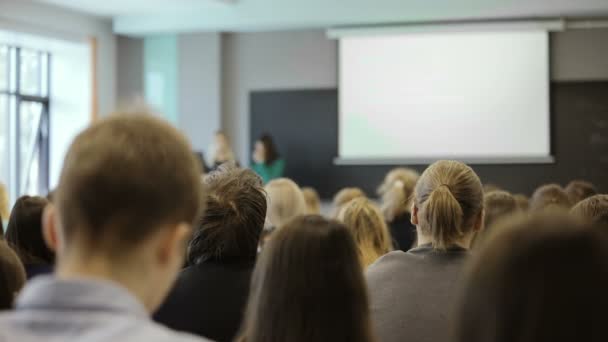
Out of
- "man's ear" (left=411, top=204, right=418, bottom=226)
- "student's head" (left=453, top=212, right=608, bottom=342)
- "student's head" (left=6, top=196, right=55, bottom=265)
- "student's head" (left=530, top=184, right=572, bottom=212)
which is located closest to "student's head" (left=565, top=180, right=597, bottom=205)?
"student's head" (left=530, top=184, right=572, bottom=212)

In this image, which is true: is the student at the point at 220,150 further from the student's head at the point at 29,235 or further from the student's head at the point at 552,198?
the student's head at the point at 29,235

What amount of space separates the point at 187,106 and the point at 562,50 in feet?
13.5

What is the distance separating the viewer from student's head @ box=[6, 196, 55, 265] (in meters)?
2.77

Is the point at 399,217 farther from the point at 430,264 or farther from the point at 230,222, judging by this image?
the point at 230,222

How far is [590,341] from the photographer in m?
0.95

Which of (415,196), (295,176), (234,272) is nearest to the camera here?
(234,272)

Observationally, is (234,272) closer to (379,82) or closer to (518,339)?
(518,339)

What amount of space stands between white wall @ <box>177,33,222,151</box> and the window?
1.55 metres

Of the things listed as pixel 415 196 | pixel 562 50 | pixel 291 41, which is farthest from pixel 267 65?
pixel 415 196

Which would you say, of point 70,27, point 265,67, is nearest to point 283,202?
point 265,67

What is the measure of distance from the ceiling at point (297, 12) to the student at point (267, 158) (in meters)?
1.28

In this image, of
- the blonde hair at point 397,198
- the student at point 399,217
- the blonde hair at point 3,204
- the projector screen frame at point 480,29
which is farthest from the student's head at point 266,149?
the blonde hair at point 3,204

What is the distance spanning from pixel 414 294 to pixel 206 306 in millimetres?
622

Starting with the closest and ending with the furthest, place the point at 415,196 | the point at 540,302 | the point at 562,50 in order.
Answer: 1. the point at 540,302
2. the point at 415,196
3. the point at 562,50
